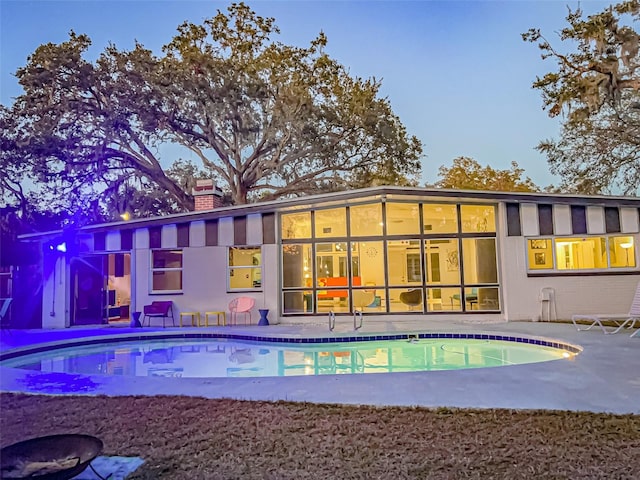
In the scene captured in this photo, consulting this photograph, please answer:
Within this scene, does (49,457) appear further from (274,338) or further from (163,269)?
(163,269)

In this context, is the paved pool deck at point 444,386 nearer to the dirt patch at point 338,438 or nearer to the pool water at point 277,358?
the dirt patch at point 338,438

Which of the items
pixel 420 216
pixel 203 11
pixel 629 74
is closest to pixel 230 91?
pixel 203 11

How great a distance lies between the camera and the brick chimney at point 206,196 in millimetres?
12781

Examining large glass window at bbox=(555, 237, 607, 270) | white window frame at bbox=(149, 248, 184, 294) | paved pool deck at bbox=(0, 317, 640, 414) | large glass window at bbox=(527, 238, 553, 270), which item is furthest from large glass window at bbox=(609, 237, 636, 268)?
white window frame at bbox=(149, 248, 184, 294)

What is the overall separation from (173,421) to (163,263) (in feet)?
29.2

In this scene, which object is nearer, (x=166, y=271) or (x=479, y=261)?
(x=479, y=261)

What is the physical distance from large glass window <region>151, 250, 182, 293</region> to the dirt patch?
24.9 feet

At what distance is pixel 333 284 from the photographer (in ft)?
40.2

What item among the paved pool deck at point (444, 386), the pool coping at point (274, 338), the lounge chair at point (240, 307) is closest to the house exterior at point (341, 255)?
the lounge chair at point (240, 307)

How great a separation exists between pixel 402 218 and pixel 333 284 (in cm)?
250

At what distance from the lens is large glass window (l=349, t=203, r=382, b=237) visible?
39.7 feet

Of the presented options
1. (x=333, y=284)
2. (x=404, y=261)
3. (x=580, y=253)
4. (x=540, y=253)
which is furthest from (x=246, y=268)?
(x=580, y=253)

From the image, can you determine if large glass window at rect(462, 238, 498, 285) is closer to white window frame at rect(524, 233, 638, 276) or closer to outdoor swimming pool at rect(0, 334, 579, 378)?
white window frame at rect(524, 233, 638, 276)

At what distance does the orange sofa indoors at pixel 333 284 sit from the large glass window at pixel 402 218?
1.62 meters
